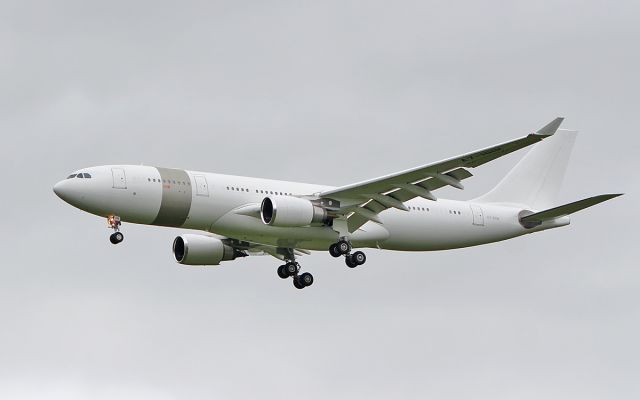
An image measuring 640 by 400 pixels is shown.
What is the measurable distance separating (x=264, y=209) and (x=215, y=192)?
2127 millimetres

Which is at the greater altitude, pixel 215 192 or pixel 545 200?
pixel 545 200

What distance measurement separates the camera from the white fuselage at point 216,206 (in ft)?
170

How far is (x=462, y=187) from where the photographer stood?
170 feet

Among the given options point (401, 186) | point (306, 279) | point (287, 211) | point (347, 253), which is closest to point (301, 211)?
point (287, 211)

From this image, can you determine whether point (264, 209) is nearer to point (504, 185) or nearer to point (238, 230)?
point (238, 230)

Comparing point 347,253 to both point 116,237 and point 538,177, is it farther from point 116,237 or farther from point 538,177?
point 538,177

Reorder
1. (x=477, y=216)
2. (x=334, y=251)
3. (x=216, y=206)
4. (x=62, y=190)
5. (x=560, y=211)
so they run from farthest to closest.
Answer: (x=477, y=216) < (x=560, y=211) < (x=334, y=251) < (x=216, y=206) < (x=62, y=190)

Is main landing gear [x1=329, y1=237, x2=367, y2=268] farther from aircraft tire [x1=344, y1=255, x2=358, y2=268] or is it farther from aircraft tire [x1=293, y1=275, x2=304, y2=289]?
aircraft tire [x1=293, y1=275, x2=304, y2=289]

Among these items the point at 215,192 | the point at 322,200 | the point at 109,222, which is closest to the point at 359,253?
the point at 322,200

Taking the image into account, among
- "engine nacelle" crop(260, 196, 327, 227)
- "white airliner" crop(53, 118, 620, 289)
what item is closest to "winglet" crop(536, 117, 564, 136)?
"white airliner" crop(53, 118, 620, 289)

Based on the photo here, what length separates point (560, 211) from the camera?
5741 cm

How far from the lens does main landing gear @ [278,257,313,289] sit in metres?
57.5

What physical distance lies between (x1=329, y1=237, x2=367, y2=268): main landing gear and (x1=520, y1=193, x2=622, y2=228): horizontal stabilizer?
8989 mm

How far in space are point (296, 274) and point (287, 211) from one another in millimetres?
6283
